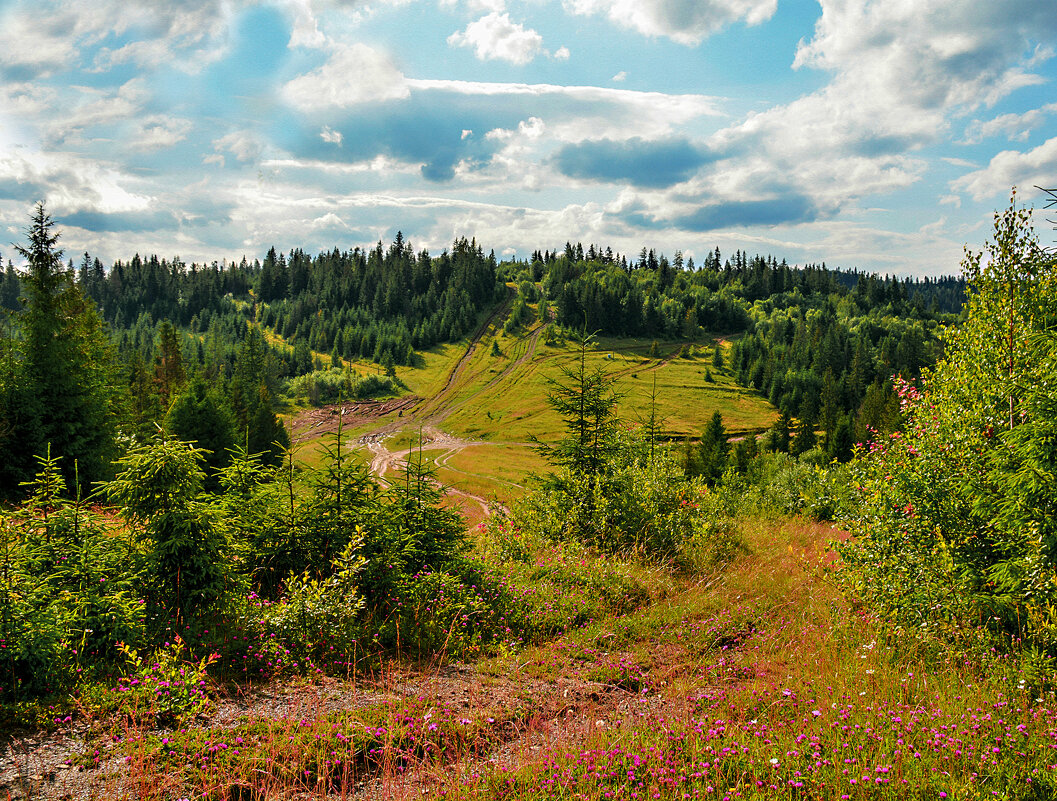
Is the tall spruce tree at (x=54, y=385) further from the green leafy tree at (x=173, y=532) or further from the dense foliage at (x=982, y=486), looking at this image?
the dense foliage at (x=982, y=486)

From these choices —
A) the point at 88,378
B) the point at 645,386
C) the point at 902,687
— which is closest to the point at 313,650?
the point at 902,687

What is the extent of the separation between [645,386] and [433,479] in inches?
5026

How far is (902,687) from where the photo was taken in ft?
22.5

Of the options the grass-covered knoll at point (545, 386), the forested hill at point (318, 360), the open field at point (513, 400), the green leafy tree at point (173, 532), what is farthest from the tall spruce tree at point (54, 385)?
the grass-covered knoll at point (545, 386)

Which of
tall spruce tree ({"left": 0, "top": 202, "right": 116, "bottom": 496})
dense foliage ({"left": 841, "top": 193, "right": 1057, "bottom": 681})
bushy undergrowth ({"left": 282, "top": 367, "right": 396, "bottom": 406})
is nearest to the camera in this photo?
dense foliage ({"left": 841, "top": 193, "right": 1057, "bottom": 681})

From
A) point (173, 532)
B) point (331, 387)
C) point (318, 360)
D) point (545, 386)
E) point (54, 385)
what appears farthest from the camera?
point (318, 360)

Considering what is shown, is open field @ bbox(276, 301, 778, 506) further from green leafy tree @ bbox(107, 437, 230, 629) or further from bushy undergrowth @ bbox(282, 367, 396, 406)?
green leafy tree @ bbox(107, 437, 230, 629)

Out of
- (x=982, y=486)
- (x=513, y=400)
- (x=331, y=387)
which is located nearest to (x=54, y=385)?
(x=982, y=486)

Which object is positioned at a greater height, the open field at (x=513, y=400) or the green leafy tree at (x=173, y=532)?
the green leafy tree at (x=173, y=532)

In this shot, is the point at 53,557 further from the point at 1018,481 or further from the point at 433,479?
the point at 1018,481

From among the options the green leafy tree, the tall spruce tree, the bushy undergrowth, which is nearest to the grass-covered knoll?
the bushy undergrowth

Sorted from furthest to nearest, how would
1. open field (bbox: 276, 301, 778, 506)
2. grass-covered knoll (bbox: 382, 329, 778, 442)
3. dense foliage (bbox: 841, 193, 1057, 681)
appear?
grass-covered knoll (bbox: 382, 329, 778, 442), open field (bbox: 276, 301, 778, 506), dense foliage (bbox: 841, 193, 1057, 681)

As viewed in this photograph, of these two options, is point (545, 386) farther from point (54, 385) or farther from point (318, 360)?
point (54, 385)

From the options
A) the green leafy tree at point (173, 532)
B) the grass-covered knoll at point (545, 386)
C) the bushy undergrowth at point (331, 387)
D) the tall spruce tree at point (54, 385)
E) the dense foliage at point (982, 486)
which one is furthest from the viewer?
the bushy undergrowth at point (331, 387)
